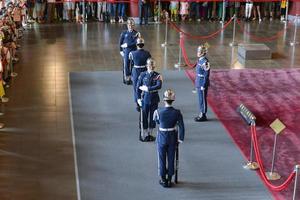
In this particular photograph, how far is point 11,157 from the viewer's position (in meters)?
10.7

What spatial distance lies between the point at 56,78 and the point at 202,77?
5.04m

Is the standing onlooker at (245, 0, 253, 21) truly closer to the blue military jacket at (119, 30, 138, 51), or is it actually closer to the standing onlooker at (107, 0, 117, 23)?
the standing onlooker at (107, 0, 117, 23)

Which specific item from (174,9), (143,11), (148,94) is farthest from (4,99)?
(174,9)

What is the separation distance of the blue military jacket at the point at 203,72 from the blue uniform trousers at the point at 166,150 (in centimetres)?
300

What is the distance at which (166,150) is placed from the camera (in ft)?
30.9

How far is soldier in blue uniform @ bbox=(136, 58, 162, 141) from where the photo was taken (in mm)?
10930

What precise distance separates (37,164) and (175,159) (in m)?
2.65

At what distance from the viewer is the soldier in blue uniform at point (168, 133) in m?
9.32

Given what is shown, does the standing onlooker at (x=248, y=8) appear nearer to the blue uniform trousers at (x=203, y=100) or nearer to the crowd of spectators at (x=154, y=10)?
the crowd of spectators at (x=154, y=10)

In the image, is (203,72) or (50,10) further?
(50,10)

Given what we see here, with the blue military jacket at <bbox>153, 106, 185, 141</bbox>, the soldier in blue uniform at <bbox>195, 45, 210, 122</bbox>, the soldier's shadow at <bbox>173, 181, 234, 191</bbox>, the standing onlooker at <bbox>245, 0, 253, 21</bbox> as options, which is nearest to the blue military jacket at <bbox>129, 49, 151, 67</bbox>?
the soldier in blue uniform at <bbox>195, 45, 210, 122</bbox>

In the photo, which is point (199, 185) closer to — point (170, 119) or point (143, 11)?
point (170, 119)

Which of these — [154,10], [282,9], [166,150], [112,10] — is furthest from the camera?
[282,9]

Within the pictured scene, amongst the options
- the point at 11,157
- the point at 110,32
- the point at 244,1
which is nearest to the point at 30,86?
the point at 11,157
